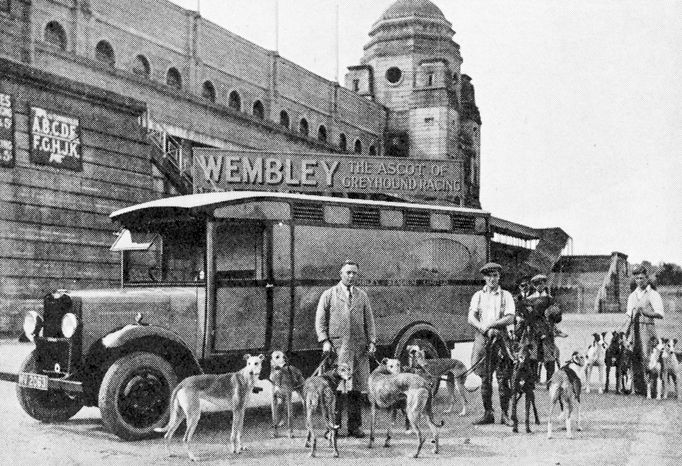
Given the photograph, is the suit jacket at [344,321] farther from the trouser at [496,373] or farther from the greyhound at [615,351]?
the greyhound at [615,351]

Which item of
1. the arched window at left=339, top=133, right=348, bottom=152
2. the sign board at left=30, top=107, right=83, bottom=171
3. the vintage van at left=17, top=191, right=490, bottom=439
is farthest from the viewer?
the arched window at left=339, top=133, right=348, bottom=152

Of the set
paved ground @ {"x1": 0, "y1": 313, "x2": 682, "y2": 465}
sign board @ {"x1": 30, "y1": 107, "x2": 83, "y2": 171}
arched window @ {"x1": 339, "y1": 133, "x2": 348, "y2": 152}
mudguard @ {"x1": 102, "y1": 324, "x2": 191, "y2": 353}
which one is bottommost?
paved ground @ {"x1": 0, "y1": 313, "x2": 682, "y2": 465}

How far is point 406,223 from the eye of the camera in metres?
12.1

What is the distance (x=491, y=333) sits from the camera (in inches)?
395

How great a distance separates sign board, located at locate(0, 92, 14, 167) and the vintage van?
9366 millimetres

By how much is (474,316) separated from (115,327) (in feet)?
14.1

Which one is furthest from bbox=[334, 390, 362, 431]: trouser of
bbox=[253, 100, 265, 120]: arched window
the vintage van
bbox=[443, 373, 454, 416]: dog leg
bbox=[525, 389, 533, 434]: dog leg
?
bbox=[253, 100, 265, 120]: arched window

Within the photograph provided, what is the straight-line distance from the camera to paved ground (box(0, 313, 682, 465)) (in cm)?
788

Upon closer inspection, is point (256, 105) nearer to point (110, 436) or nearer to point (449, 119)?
point (449, 119)

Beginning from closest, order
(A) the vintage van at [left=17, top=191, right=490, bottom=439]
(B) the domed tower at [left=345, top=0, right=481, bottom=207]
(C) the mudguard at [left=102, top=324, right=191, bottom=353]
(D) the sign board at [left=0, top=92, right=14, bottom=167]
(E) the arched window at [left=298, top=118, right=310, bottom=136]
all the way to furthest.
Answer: (C) the mudguard at [left=102, top=324, right=191, bottom=353] < (A) the vintage van at [left=17, top=191, right=490, bottom=439] < (D) the sign board at [left=0, top=92, right=14, bottom=167] < (E) the arched window at [left=298, top=118, right=310, bottom=136] < (B) the domed tower at [left=345, top=0, right=481, bottom=207]

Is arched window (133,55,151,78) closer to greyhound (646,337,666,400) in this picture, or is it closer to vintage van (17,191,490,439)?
vintage van (17,191,490,439)

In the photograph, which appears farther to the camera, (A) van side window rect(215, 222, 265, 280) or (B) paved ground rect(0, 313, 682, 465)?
(A) van side window rect(215, 222, 265, 280)

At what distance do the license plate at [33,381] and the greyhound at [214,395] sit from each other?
5.02 ft

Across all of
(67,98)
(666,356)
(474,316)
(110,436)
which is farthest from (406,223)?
(67,98)
